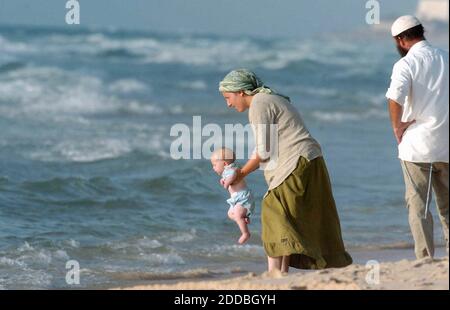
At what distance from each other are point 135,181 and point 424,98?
5.83m

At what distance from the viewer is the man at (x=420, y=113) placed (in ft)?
20.4

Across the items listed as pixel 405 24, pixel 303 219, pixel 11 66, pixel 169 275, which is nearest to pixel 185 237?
pixel 169 275

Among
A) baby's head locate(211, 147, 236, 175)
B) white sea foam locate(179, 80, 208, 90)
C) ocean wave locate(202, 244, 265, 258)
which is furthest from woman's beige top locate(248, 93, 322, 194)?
white sea foam locate(179, 80, 208, 90)

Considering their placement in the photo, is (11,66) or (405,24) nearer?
(405,24)

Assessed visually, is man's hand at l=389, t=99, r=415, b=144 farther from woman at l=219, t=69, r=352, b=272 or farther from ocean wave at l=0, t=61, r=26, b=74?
ocean wave at l=0, t=61, r=26, b=74

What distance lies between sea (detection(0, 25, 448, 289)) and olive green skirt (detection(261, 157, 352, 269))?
155 centimetres

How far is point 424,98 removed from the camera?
6.27m

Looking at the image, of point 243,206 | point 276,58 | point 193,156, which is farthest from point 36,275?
point 276,58

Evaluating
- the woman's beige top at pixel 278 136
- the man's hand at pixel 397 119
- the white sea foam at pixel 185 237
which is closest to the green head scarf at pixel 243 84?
the woman's beige top at pixel 278 136

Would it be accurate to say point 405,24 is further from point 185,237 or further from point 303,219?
point 185,237

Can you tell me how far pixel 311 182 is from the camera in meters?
6.34

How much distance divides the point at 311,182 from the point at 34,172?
19.6 feet

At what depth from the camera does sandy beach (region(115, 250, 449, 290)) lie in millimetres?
5641
